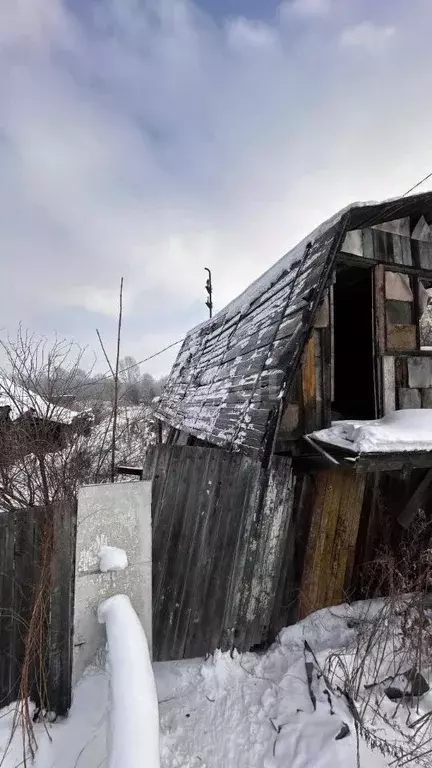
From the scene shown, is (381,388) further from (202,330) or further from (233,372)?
(202,330)

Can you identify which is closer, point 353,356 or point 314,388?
point 314,388

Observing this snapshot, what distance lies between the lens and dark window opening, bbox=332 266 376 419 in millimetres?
6415

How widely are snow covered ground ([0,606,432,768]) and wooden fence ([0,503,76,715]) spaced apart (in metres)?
0.22

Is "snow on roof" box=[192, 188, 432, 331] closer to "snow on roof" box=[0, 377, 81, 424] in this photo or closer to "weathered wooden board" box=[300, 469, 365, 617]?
"weathered wooden board" box=[300, 469, 365, 617]

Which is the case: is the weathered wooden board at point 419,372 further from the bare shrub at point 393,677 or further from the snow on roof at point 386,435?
the bare shrub at point 393,677

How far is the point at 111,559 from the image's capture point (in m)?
2.84

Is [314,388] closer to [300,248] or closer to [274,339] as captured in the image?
[274,339]

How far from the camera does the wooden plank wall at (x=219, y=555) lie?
11.6 ft

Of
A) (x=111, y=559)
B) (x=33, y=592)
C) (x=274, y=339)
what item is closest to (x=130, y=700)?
(x=111, y=559)

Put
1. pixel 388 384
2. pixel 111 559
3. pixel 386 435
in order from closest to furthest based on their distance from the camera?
pixel 111 559 < pixel 386 435 < pixel 388 384

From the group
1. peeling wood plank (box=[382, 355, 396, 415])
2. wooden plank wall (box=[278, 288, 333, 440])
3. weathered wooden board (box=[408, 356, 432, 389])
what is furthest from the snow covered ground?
weathered wooden board (box=[408, 356, 432, 389])

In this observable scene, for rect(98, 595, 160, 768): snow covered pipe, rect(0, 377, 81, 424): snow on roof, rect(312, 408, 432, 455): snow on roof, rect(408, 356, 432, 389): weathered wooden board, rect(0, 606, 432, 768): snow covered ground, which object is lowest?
rect(0, 606, 432, 768): snow covered ground

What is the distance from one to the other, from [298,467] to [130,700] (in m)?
2.60

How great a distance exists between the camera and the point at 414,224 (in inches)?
179
